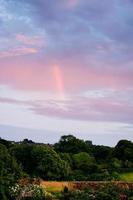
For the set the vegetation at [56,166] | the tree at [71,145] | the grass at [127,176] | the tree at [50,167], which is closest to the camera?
the vegetation at [56,166]

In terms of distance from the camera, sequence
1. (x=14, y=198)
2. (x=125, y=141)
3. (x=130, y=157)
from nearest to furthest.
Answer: (x=14, y=198), (x=130, y=157), (x=125, y=141)

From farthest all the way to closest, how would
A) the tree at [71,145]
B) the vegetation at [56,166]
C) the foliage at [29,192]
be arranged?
the tree at [71,145] < the vegetation at [56,166] < the foliage at [29,192]

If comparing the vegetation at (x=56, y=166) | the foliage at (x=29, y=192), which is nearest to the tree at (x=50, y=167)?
the vegetation at (x=56, y=166)

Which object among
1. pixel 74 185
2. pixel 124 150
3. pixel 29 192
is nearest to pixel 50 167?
pixel 74 185

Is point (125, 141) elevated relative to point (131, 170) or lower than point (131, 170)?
elevated

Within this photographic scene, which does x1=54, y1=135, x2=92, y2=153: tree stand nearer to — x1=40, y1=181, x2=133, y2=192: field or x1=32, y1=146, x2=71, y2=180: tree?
x1=32, y1=146, x2=71, y2=180: tree

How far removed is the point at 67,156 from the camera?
76562mm

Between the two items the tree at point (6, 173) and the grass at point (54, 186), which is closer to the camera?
the tree at point (6, 173)

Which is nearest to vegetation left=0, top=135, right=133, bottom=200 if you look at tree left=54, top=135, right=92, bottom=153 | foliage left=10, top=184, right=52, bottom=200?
foliage left=10, top=184, right=52, bottom=200

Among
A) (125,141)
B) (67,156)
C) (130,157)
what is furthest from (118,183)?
(125,141)

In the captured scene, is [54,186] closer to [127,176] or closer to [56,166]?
[56,166]

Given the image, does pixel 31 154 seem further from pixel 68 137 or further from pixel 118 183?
pixel 68 137

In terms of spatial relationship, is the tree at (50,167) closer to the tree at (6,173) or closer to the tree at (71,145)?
the tree at (6,173)

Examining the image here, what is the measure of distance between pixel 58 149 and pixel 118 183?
34.9 m
